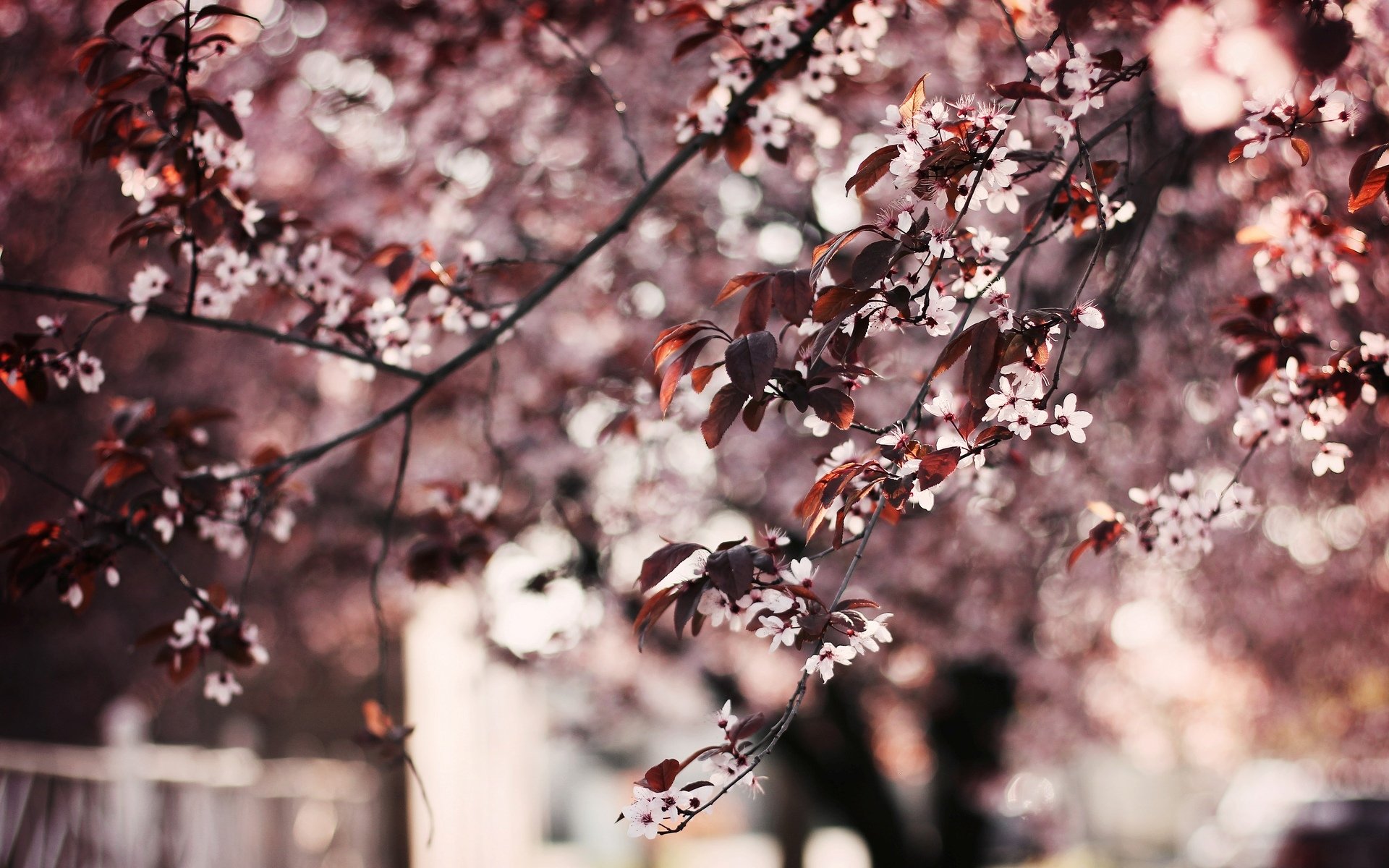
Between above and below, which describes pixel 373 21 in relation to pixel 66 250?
below

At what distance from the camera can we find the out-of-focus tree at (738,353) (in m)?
1.52

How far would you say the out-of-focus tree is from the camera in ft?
4.98

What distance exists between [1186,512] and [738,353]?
3.39ft

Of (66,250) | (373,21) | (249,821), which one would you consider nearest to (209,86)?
(373,21)

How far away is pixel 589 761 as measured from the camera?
22516 millimetres

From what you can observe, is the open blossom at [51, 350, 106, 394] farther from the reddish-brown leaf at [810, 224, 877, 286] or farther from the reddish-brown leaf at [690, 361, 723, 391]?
the reddish-brown leaf at [810, 224, 877, 286]

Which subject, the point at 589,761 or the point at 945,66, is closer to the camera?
the point at 945,66

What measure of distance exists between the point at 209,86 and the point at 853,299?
4.52m

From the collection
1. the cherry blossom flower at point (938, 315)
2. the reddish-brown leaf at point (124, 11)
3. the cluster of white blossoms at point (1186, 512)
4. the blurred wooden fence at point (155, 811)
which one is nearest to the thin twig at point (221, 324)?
the reddish-brown leaf at point (124, 11)

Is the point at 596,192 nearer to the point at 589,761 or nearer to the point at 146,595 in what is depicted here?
the point at 146,595

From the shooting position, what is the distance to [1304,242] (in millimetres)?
2131

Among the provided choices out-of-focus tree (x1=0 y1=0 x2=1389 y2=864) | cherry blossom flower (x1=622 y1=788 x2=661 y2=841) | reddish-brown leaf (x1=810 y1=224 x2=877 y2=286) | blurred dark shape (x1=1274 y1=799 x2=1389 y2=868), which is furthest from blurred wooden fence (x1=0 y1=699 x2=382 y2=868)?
blurred dark shape (x1=1274 y1=799 x2=1389 y2=868)

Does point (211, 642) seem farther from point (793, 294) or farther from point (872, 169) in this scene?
point (872, 169)

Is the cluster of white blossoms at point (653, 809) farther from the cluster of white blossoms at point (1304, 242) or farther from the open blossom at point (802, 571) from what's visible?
the cluster of white blossoms at point (1304, 242)
